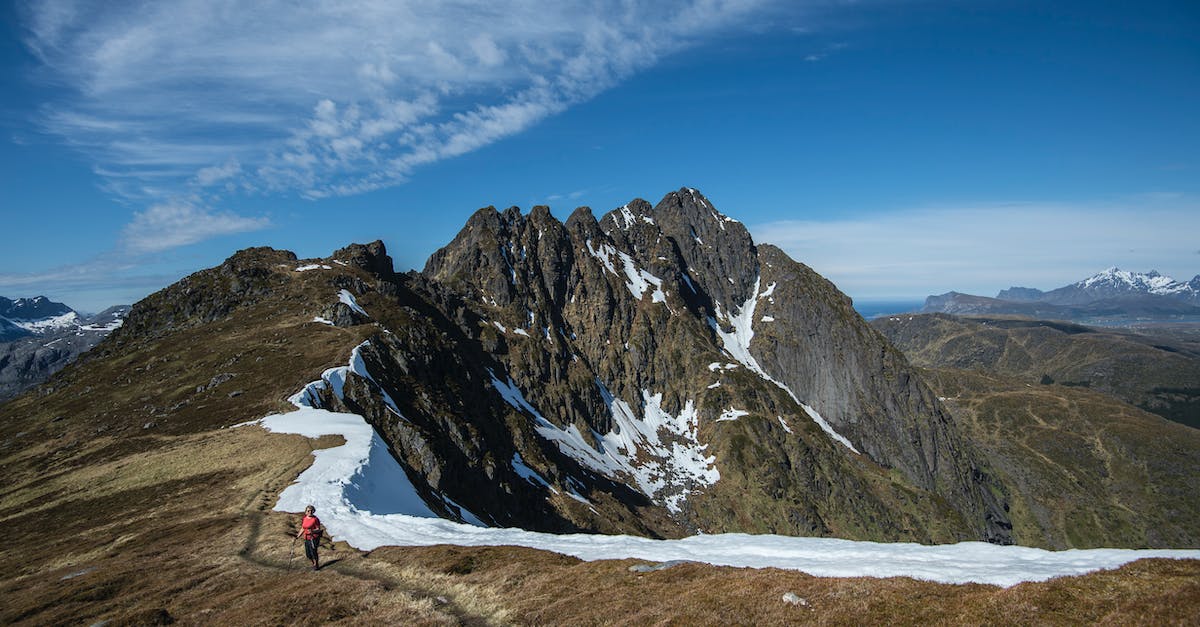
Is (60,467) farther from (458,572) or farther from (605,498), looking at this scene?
(605,498)

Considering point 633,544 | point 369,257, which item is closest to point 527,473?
point 369,257

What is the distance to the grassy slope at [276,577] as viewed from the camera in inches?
619

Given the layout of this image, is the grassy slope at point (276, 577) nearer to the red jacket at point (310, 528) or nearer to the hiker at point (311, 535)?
the hiker at point (311, 535)

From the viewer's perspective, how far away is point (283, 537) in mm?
32188

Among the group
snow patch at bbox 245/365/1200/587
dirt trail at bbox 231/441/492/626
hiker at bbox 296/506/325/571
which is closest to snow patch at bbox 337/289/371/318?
snow patch at bbox 245/365/1200/587

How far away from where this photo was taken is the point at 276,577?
25.7 meters

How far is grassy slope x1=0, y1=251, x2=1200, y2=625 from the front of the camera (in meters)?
15.7

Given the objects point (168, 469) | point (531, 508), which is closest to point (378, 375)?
point (168, 469)

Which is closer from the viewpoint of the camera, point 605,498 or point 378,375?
point 378,375

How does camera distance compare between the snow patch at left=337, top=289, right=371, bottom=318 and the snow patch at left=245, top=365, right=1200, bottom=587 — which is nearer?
the snow patch at left=245, top=365, right=1200, bottom=587

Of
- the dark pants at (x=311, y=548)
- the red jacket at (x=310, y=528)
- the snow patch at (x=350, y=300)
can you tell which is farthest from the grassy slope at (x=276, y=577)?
the snow patch at (x=350, y=300)

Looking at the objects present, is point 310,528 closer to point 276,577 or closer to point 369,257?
point 276,577

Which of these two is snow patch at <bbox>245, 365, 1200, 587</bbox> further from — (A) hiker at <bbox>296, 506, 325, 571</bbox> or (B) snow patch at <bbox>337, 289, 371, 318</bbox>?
(B) snow patch at <bbox>337, 289, 371, 318</bbox>

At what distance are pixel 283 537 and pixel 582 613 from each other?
23.2 metres
